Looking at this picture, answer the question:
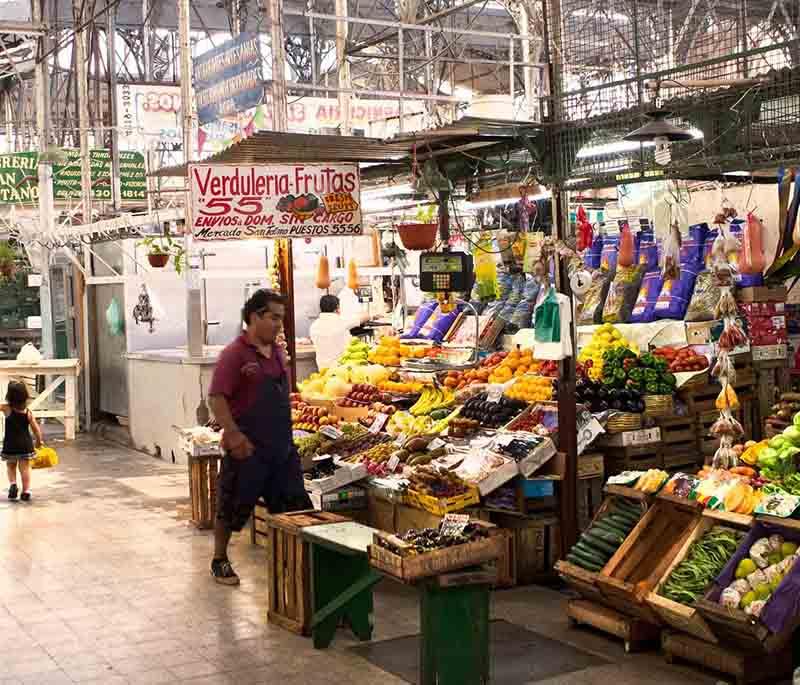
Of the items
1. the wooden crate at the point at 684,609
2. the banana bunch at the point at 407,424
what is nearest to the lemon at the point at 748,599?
the wooden crate at the point at 684,609

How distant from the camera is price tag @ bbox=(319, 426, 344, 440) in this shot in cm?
938

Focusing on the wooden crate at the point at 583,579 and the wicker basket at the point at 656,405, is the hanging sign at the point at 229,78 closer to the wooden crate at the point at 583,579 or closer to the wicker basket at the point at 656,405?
the wicker basket at the point at 656,405

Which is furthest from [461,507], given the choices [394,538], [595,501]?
[394,538]

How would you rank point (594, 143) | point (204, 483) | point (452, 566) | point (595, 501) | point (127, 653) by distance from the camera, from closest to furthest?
1. point (452, 566)
2. point (127, 653)
3. point (594, 143)
4. point (595, 501)
5. point (204, 483)

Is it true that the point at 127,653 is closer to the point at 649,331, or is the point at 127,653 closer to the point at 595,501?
the point at 595,501

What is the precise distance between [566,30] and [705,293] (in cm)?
261

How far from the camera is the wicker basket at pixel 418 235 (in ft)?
30.4

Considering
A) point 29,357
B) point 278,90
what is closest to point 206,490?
point 278,90

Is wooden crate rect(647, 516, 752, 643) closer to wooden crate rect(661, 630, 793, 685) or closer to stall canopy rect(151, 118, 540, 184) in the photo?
wooden crate rect(661, 630, 793, 685)

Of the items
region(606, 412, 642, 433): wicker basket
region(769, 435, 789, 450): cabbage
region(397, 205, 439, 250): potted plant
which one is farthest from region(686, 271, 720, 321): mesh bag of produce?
region(769, 435, 789, 450): cabbage

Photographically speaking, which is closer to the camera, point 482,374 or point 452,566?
A: point 452,566

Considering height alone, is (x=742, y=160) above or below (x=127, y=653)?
above

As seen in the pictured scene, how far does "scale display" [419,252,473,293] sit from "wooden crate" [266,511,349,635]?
244 cm

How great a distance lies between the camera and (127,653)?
6539mm
